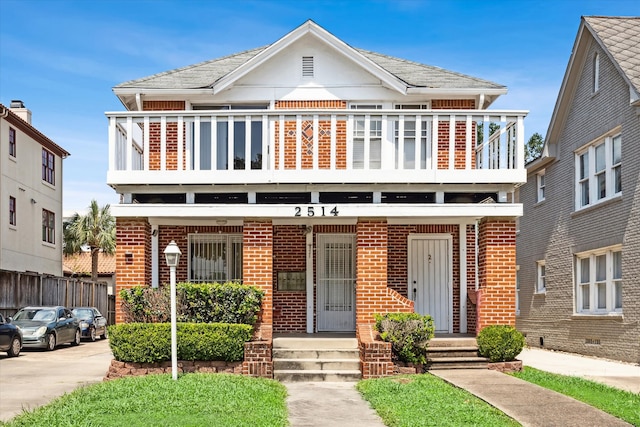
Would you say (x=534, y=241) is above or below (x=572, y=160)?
below

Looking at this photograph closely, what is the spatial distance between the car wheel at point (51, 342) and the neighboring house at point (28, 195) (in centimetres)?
639

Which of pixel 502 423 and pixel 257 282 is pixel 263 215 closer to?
pixel 257 282

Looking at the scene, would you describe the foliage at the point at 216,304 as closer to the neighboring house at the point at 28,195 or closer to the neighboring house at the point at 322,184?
the neighboring house at the point at 322,184

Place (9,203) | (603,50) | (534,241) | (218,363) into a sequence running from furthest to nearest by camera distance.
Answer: (9,203)
(534,241)
(603,50)
(218,363)

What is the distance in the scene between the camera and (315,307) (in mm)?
18609

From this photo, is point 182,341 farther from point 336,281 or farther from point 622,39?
point 622,39

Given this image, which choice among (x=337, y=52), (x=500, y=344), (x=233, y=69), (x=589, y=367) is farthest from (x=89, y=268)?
(x=500, y=344)

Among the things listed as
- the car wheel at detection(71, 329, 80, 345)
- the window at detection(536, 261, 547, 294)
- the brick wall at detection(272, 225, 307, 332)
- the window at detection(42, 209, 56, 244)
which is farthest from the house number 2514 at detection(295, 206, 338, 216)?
the window at detection(42, 209, 56, 244)

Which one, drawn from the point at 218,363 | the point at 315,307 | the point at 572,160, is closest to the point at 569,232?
the point at 572,160

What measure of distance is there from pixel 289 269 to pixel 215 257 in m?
1.74

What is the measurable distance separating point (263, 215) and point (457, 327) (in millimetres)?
5644

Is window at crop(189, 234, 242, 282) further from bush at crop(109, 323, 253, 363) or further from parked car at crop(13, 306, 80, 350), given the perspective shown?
parked car at crop(13, 306, 80, 350)

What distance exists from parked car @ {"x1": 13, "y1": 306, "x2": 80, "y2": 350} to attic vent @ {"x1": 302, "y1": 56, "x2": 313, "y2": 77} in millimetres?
13122

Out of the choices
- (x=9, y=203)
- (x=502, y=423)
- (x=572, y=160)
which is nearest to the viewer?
(x=502, y=423)
